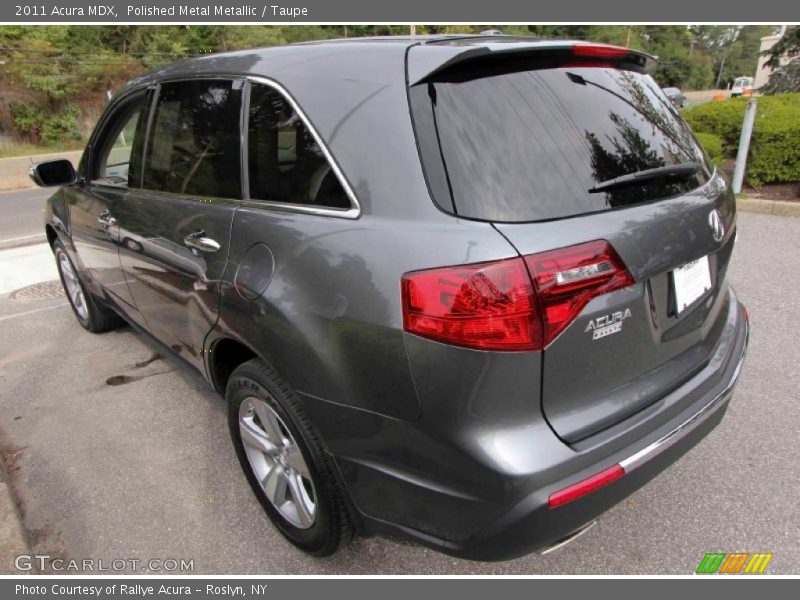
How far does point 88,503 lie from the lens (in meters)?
2.52

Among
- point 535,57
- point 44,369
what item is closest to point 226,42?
point 44,369

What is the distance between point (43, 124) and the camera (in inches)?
914

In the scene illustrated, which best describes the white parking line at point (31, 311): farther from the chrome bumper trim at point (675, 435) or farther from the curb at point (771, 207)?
the curb at point (771, 207)

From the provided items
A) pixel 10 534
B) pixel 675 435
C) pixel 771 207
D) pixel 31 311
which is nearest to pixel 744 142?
pixel 771 207

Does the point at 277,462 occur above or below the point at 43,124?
above

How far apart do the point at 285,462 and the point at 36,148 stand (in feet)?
82.9

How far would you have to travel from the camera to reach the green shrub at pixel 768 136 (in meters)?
7.04

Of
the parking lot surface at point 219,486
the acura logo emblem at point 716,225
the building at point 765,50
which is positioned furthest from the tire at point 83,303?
the building at point 765,50

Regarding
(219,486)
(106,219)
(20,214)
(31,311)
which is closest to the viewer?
(219,486)

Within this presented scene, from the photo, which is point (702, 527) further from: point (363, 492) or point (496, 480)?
point (363, 492)

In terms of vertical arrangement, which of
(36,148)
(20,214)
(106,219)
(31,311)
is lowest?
(36,148)

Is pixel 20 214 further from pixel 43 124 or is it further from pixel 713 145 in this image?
pixel 43 124

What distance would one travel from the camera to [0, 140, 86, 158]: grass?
20.5 m

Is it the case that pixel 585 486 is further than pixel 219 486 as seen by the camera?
No
